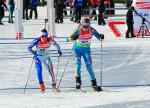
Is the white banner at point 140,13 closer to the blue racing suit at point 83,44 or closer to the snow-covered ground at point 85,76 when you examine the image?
the snow-covered ground at point 85,76

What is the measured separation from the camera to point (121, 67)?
61.1 ft

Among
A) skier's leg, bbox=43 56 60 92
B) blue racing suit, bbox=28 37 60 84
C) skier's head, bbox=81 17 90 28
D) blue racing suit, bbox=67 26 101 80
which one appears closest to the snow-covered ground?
skier's leg, bbox=43 56 60 92

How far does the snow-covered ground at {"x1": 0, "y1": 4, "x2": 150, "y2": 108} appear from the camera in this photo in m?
12.1

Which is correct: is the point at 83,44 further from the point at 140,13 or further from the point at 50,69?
the point at 140,13

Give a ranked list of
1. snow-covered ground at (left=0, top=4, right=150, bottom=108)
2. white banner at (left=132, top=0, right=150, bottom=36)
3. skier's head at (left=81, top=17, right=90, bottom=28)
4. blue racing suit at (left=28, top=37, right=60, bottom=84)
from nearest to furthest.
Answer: snow-covered ground at (left=0, top=4, right=150, bottom=108), skier's head at (left=81, top=17, right=90, bottom=28), blue racing suit at (left=28, top=37, right=60, bottom=84), white banner at (left=132, top=0, right=150, bottom=36)

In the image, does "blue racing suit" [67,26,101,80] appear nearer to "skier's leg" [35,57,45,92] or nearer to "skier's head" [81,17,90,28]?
"skier's head" [81,17,90,28]

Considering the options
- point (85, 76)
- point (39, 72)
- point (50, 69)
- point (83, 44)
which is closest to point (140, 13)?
point (85, 76)

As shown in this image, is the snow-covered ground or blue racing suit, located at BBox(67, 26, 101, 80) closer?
the snow-covered ground

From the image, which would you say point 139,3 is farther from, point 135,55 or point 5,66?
point 5,66

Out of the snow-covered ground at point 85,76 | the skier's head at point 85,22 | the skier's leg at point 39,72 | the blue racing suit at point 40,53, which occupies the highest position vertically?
the skier's head at point 85,22

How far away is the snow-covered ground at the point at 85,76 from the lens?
39.8ft

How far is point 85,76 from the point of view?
16.9 meters

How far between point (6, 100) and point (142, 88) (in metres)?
3.59

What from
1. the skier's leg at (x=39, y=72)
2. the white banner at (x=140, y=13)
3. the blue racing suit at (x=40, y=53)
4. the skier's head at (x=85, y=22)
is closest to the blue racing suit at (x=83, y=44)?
the skier's head at (x=85, y=22)
